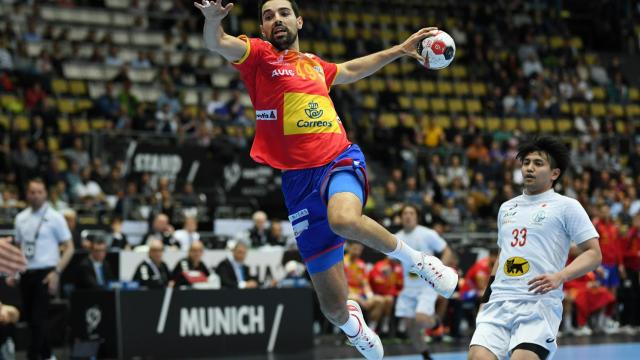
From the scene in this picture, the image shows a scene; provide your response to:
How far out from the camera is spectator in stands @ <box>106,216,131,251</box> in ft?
56.3

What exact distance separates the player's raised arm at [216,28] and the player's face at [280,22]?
1.33 feet

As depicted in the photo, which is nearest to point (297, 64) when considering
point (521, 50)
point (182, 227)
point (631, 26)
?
point (182, 227)

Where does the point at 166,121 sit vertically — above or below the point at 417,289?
above

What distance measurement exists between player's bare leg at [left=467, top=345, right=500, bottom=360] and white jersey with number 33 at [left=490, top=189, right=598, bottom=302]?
42 centimetres

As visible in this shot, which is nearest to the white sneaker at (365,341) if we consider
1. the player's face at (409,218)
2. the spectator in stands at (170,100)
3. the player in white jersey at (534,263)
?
the player in white jersey at (534,263)

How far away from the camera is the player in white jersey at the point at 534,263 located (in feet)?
23.2

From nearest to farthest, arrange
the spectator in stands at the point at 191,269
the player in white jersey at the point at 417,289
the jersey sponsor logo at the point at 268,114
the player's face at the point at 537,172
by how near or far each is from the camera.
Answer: the player's face at the point at 537,172
the jersey sponsor logo at the point at 268,114
the player in white jersey at the point at 417,289
the spectator in stands at the point at 191,269

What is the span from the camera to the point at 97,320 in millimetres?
14688

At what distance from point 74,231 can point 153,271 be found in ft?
5.63

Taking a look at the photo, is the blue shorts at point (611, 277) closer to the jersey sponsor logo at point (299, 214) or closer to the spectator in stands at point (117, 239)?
the spectator in stands at point (117, 239)

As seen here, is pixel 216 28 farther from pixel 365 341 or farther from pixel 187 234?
pixel 187 234

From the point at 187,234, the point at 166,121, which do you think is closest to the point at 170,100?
the point at 166,121

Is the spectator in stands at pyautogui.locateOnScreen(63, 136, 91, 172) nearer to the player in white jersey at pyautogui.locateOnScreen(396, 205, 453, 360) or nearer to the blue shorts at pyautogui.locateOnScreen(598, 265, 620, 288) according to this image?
the player in white jersey at pyautogui.locateOnScreen(396, 205, 453, 360)

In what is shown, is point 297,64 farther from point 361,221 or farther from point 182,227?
point 182,227
